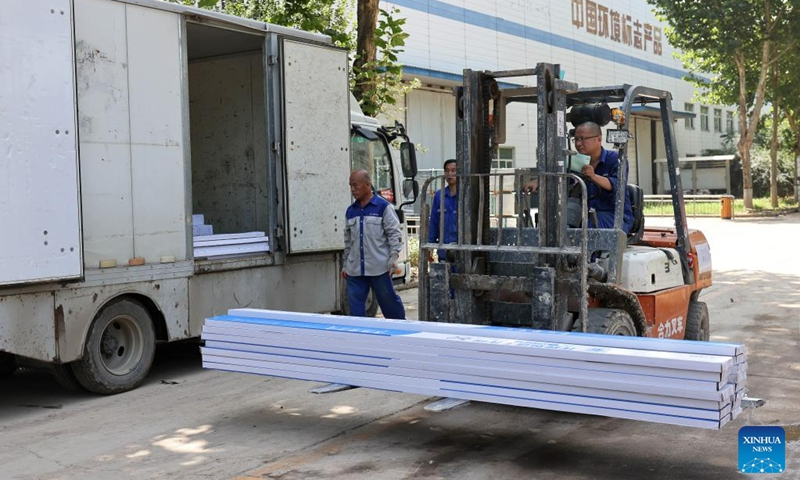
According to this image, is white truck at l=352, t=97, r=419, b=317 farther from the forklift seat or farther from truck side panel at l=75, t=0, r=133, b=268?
the forklift seat

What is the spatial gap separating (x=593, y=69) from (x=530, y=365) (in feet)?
136

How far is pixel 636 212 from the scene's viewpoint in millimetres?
7758

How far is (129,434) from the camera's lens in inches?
266

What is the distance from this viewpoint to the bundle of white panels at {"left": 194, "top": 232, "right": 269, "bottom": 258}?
897cm

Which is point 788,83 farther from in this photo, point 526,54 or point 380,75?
point 380,75


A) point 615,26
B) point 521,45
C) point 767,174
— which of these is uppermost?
point 615,26

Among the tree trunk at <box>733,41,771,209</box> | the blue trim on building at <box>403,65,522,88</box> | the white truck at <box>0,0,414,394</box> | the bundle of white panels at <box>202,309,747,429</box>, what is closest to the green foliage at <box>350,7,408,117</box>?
the white truck at <box>0,0,414,394</box>

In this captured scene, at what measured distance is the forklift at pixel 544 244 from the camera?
6715 mm

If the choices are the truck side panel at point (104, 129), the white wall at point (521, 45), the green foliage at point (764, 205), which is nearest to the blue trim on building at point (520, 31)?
the white wall at point (521, 45)

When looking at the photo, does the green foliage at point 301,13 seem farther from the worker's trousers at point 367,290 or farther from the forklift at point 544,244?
the forklift at point 544,244

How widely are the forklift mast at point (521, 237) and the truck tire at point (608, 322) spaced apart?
0.39 ft

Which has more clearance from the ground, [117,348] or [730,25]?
[730,25]

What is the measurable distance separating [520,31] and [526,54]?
1.07 m

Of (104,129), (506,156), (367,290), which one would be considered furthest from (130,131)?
(506,156)
